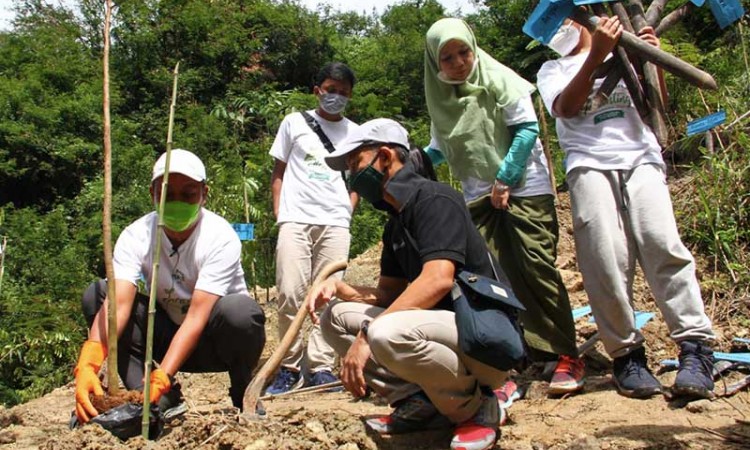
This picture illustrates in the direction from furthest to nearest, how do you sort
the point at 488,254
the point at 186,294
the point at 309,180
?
the point at 309,180, the point at 186,294, the point at 488,254

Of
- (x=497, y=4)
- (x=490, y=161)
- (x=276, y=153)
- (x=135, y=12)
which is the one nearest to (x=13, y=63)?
(x=135, y=12)

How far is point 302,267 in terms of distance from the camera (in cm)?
346

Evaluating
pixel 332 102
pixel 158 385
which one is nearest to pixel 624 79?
pixel 332 102

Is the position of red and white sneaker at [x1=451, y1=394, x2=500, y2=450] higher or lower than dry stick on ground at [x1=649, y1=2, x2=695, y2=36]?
lower

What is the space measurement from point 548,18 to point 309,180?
1.47m

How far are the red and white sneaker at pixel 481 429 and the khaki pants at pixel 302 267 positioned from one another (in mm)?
1352

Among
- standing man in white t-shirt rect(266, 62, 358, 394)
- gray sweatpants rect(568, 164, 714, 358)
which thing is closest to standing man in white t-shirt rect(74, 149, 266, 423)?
standing man in white t-shirt rect(266, 62, 358, 394)

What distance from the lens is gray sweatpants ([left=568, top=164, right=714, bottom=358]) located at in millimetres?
2447

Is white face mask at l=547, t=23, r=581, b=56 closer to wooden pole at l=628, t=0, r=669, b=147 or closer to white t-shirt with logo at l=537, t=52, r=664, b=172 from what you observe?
white t-shirt with logo at l=537, t=52, r=664, b=172

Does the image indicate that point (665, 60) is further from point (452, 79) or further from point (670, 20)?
point (452, 79)

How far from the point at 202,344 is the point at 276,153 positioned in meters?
1.33

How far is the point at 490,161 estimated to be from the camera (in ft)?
9.19

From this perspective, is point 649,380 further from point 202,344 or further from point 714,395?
point 202,344

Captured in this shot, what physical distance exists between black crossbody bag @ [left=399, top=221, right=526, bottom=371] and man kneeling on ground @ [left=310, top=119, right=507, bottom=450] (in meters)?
0.05
